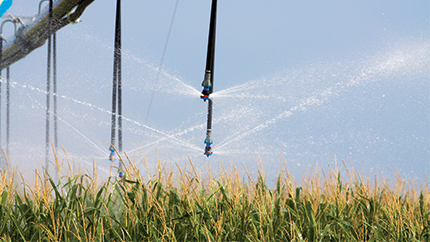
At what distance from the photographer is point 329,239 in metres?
2.50

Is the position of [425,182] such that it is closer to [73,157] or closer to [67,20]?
[73,157]

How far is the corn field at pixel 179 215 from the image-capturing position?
2252mm

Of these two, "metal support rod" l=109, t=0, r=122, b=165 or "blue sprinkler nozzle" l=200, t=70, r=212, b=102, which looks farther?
"metal support rod" l=109, t=0, r=122, b=165

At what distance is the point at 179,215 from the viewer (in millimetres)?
2471

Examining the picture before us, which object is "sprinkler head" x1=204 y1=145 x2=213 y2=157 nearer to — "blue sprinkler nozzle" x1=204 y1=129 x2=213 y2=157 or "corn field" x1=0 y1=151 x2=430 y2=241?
"blue sprinkler nozzle" x1=204 y1=129 x2=213 y2=157

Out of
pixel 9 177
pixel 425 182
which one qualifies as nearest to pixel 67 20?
pixel 9 177

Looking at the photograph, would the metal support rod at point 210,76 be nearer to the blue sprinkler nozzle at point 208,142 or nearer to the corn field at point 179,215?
the blue sprinkler nozzle at point 208,142

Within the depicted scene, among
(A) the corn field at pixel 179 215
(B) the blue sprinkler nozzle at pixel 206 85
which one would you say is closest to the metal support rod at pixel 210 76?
(B) the blue sprinkler nozzle at pixel 206 85

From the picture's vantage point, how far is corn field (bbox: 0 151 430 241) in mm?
2252

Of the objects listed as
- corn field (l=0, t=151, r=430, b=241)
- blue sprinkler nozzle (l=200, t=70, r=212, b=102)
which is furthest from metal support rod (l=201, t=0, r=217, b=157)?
corn field (l=0, t=151, r=430, b=241)

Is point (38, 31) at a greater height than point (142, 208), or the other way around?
point (38, 31)

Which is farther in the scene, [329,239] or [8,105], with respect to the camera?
[8,105]

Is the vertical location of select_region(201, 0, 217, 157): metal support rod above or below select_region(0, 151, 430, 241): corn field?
above

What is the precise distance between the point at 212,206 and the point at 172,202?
0.32m
